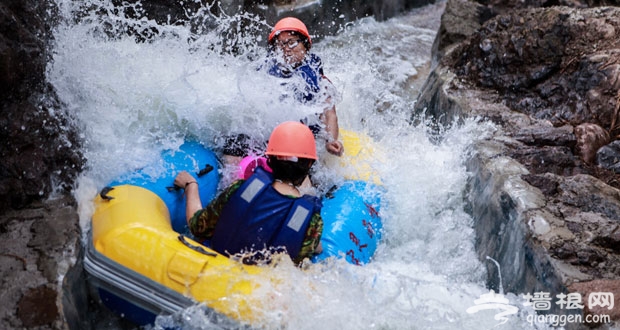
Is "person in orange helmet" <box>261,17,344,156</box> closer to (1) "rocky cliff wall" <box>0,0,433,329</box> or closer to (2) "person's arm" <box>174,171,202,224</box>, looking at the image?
(2) "person's arm" <box>174,171,202,224</box>

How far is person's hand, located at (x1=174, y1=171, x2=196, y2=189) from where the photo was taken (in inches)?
149

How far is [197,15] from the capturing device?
6.02m

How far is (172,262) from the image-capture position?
10.1 ft

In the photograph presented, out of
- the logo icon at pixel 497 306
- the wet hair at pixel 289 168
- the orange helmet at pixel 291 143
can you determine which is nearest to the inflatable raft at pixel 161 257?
the wet hair at pixel 289 168

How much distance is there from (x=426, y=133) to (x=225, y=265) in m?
2.72

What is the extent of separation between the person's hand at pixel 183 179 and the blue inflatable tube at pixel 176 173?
41 mm

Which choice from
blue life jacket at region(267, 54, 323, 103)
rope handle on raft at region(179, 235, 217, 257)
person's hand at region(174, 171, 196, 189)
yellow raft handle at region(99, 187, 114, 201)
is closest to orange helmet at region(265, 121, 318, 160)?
rope handle on raft at region(179, 235, 217, 257)

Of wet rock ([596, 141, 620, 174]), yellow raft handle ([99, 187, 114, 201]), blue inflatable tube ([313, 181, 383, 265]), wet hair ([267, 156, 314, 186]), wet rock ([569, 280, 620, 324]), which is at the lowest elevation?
blue inflatable tube ([313, 181, 383, 265])

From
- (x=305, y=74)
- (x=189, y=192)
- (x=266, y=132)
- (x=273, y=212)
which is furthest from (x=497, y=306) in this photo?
(x=305, y=74)

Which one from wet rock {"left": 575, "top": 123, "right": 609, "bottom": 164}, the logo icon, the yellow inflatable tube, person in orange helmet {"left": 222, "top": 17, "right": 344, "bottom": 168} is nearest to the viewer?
the yellow inflatable tube

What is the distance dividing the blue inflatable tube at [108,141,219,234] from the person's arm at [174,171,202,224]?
6 cm

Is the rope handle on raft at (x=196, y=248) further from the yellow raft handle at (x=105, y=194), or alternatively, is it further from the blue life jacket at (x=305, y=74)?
the blue life jacket at (x=305, y=74)

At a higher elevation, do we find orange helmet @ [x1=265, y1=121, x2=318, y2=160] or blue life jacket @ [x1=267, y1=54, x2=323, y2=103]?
orange helmet @ [x1=265, y1=121, x2=318, y2=160]

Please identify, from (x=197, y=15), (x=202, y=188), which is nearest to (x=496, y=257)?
(x=202, y=188)
